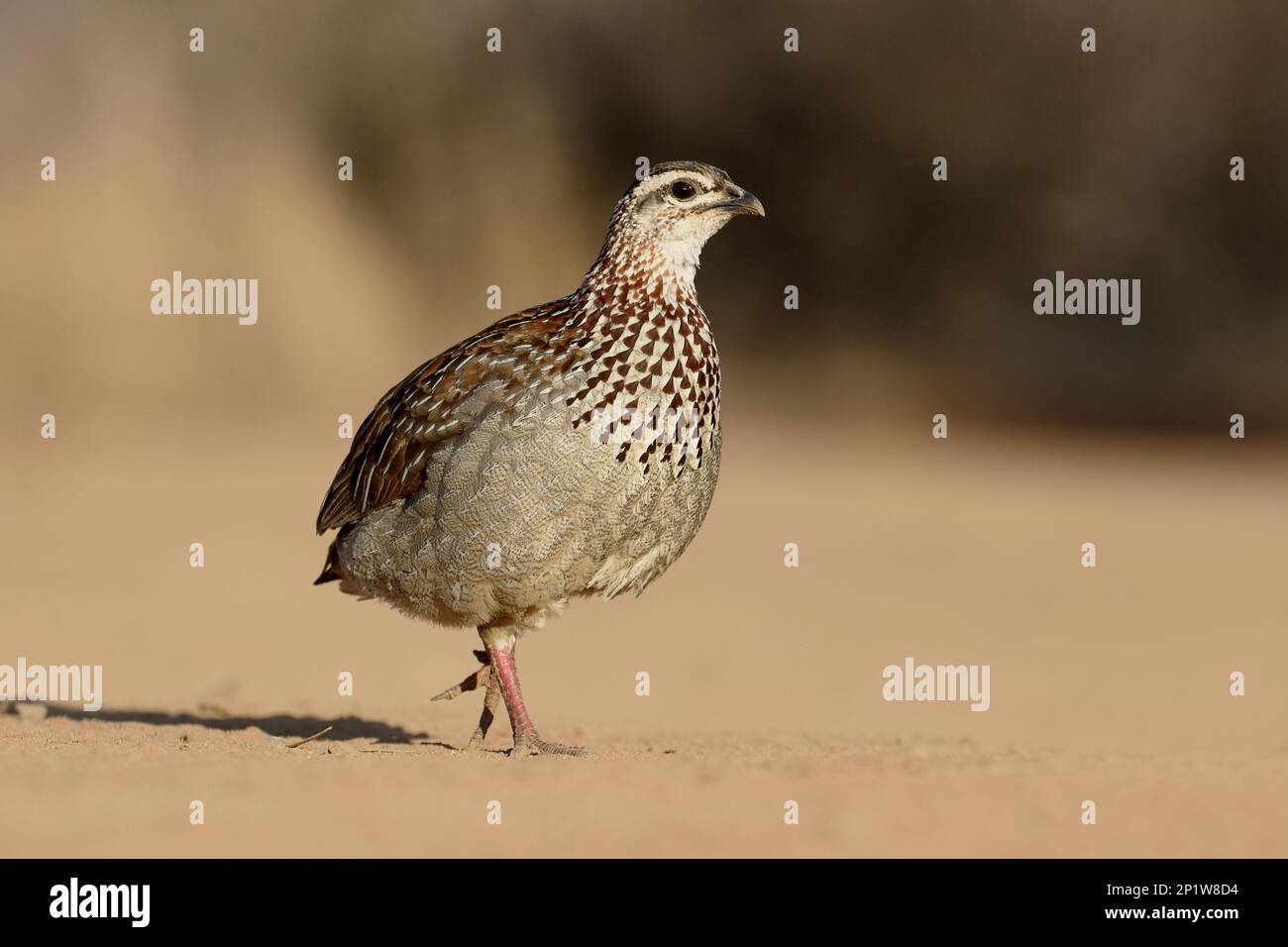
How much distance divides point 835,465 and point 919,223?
11.2 metres

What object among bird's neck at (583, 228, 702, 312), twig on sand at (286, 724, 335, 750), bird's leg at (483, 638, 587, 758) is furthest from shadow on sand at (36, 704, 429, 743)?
bird's neck at (583, 228, 702, 312)

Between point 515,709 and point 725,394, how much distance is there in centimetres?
3306

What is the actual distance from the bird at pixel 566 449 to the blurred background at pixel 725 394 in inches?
40.6

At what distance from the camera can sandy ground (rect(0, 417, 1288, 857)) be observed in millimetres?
6965

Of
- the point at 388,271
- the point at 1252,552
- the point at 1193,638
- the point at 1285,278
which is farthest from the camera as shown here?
the point at 388,271

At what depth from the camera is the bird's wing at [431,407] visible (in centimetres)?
873

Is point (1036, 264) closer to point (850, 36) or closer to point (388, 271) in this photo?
point (850, 36)

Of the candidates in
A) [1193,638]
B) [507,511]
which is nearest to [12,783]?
[507,511]

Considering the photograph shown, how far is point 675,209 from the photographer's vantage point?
28.7 ft

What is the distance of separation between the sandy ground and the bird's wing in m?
1.37

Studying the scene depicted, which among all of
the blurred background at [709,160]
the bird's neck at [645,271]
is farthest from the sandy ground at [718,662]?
the blurred background at [709,160]

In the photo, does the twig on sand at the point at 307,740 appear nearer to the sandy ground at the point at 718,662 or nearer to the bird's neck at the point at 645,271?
the sandy ground at the point at 718,662

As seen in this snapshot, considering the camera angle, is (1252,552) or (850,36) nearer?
(1252,552)

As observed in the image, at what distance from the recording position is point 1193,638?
15992 millimetres
